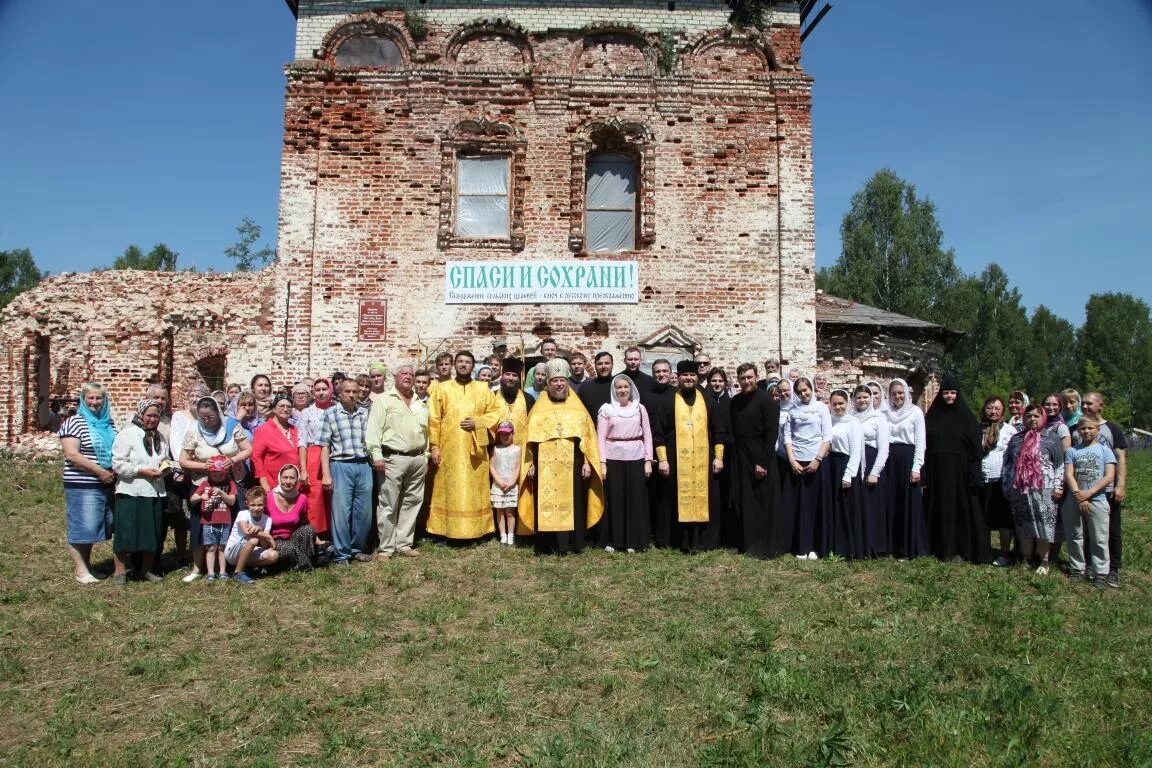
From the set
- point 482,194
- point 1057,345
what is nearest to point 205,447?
point 482,194

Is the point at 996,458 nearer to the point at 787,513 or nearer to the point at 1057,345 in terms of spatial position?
the point at 787,513

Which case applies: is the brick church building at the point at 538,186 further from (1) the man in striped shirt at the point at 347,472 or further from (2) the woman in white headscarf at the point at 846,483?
(1) the man in striped shirt at the point at 347,472

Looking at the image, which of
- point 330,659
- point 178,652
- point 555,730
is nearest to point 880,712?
point 555,730

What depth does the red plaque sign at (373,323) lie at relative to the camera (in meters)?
11.7

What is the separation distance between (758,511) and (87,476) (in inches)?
219

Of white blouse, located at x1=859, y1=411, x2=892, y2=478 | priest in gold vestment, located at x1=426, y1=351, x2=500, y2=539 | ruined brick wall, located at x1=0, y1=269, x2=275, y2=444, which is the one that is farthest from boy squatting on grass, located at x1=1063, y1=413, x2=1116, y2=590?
ruined brick wall, located at x1=0, y1=269, x2=275, y2=444

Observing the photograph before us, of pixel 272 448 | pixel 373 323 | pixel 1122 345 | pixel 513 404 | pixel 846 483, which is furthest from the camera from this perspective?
pixel 1122 345

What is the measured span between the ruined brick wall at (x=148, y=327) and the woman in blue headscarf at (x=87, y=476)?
6.08 m

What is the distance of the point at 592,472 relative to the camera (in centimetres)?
721

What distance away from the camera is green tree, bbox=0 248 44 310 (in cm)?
4125

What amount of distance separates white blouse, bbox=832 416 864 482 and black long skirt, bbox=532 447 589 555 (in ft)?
7.47

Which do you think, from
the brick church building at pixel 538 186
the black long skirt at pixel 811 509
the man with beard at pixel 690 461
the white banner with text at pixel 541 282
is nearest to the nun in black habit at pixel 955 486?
the black long skirt at pixel 811 509

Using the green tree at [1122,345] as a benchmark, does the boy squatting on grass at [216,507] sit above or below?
below

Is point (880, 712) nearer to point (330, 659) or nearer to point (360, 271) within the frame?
point (330, 659)
